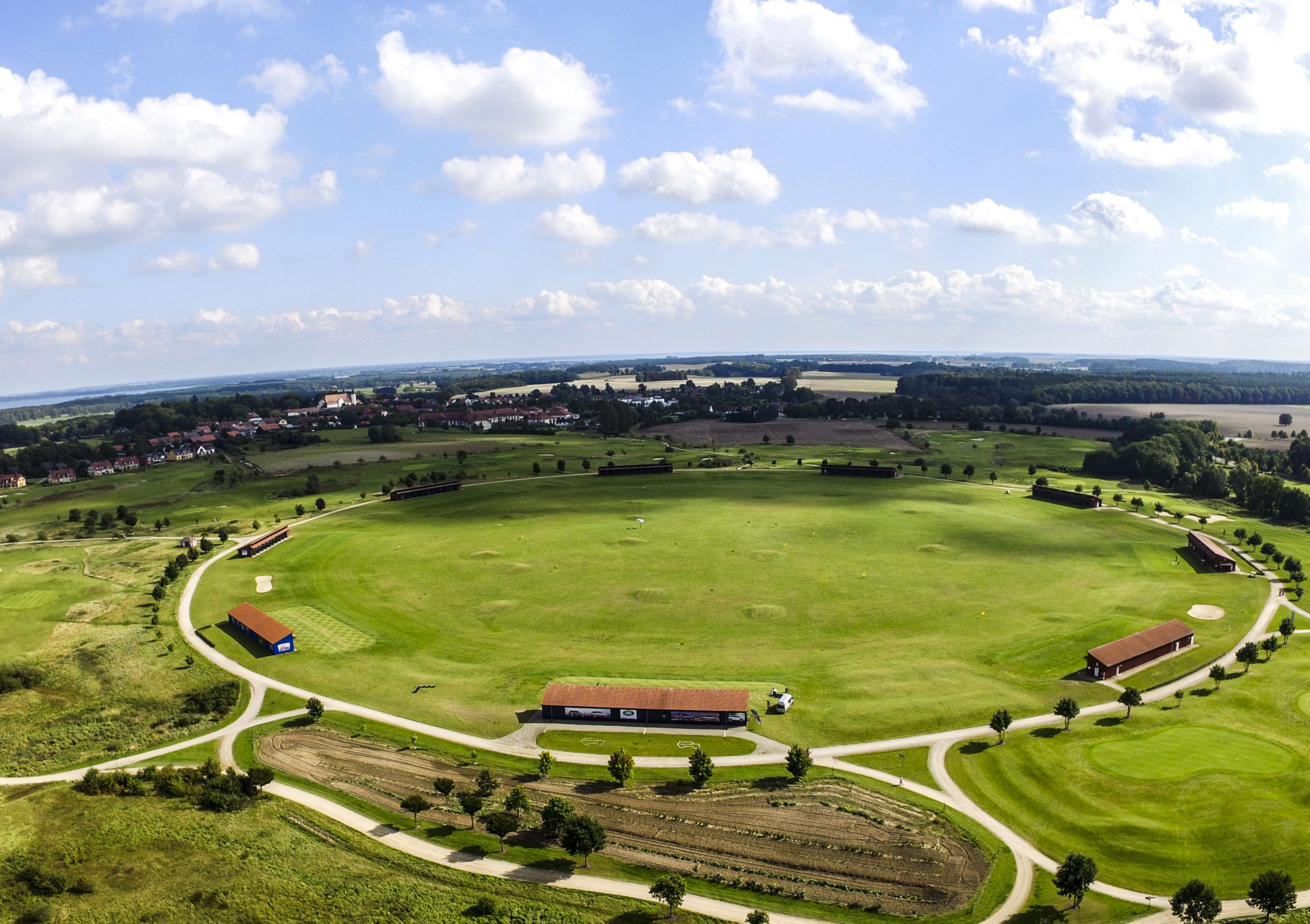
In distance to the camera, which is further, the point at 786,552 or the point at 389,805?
the point at 786,552

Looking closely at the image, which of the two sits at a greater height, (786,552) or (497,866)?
(786,552)

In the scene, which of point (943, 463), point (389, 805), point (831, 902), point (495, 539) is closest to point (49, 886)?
point (389, 805)

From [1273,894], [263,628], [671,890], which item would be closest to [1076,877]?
[1273,894]

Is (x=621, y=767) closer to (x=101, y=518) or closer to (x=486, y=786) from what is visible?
(x=486, y=786)

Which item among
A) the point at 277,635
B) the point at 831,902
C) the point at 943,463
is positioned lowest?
the point at 831,902

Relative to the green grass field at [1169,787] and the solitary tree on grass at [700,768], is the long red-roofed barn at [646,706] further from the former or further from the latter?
the green grass field at [1169,787]

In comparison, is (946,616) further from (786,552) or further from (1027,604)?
(786,552)
